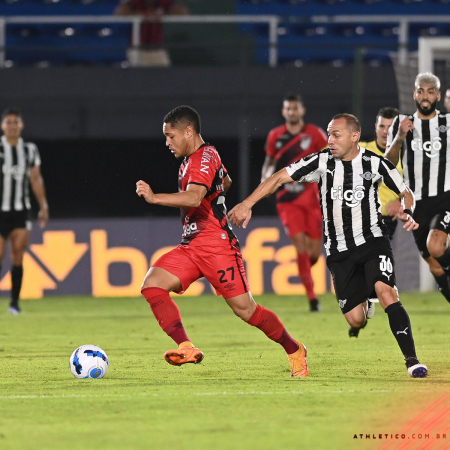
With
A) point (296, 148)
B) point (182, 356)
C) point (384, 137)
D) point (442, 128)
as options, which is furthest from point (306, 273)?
point (182, 356)

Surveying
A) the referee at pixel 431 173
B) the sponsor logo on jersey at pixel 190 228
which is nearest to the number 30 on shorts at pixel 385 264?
the sponsor logo on jersey at pixel 190 228

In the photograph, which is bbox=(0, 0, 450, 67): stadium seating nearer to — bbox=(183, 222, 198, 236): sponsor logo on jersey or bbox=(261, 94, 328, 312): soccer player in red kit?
bbox=(261, 94, 328, 312): soccer player in red kit

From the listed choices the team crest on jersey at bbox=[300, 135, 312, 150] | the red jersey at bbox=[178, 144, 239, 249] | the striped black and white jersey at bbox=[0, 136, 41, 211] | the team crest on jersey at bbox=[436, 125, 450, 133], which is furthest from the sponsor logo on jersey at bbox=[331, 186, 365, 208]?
the striped black and white jersey at bbox=[0, 136, 41, 211]

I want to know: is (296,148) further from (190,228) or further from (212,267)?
(212,267)

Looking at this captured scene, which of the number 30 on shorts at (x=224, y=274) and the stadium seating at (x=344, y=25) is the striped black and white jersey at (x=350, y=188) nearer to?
the number 30 on shorts at (x=224, y=274)

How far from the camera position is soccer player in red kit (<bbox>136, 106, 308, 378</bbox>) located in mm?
6227

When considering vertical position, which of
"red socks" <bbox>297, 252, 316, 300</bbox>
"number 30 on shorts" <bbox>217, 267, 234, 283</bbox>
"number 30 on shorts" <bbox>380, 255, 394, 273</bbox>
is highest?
"number 30 on shorts" <bbox>380, 255, 394, 273</bbox>

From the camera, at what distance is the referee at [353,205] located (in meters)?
6.36

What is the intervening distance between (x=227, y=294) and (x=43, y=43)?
35.9 feet

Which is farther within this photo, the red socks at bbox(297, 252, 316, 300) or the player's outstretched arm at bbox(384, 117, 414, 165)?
the red socks at bbox(297, 252, 316, 300)

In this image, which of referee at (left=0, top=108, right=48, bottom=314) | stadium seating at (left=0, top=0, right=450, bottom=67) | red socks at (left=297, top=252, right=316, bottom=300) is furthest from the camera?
stadium seating at (left=0, top=0, right=450, bottom=67)

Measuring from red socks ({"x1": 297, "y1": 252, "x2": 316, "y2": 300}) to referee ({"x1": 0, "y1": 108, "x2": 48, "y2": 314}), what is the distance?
9.74 feet

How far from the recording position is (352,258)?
6.60m

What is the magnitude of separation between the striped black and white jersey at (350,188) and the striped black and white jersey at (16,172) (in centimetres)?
602
